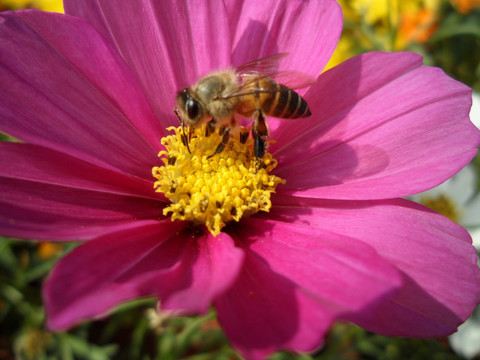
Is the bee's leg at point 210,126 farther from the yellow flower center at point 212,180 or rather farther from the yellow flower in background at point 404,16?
the yellow flower in background at point 404,16

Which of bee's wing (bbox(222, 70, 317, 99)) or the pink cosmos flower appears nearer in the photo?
the pink cosmos flower

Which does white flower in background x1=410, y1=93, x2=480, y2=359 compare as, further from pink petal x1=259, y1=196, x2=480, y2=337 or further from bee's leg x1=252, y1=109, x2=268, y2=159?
bee's leg x1=252, y1=109, x2=268, y2=159

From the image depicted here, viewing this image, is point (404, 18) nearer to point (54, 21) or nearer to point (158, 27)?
point (158, 27)

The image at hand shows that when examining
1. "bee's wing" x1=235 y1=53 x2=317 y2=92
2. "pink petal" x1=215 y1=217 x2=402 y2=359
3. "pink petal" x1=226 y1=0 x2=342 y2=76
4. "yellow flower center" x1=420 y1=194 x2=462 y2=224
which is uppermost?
"pink petal" x1=226 y1=0 x2=342 y2=76

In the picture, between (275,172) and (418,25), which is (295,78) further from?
(418,25)

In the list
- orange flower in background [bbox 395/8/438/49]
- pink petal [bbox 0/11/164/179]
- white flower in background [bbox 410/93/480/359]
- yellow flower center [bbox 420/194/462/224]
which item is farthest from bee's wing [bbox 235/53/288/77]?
orange flower in background [bbox 395/8/438/49]

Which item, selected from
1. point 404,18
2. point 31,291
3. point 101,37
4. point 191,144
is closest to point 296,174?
point 191,144

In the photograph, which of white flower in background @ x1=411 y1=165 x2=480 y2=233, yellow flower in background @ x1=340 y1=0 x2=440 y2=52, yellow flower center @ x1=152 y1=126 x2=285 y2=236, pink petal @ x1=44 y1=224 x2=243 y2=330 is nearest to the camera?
pink petal @ x1=44 y1=224 x2=243 y2=330
